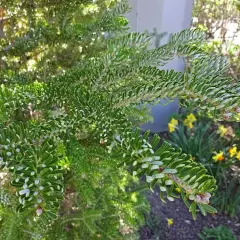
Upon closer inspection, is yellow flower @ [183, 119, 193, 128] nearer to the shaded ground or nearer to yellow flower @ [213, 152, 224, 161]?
yellow flower @ [213, 152, 224, 161]

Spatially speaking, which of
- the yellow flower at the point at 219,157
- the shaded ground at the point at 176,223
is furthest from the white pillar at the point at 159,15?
the shaded ground at the point at 176,223

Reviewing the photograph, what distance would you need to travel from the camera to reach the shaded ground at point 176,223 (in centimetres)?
179

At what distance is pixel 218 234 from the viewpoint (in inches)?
68.1

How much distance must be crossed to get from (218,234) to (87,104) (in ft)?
4.74

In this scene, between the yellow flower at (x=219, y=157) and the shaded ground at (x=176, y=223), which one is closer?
the shaded ground at (x=176, y=223)

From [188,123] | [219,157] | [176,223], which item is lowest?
[176,223]

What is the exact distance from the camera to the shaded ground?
1.79 m

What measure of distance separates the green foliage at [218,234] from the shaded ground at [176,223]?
0.18ft

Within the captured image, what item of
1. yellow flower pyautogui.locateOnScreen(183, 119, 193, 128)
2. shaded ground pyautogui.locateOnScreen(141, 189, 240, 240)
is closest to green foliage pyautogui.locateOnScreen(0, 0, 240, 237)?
shaded ground pyautogui.locateOnScreen(141, 189, 240, 240)

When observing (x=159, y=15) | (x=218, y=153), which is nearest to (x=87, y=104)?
(x=218, y=153)

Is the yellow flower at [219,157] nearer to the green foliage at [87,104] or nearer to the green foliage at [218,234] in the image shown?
the green foliage at [218,234]

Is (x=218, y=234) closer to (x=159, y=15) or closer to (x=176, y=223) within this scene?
(x=176, y=223)

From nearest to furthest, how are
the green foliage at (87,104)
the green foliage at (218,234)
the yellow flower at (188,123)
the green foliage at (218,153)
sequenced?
the green foliage at (87,104) < the green foliage at (218,234) < the green foliage at (218,153) < the yellow flower at (188,123)

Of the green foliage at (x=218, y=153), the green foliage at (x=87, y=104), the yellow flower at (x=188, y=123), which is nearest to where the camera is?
the green foliage at (x=87, y=104)
